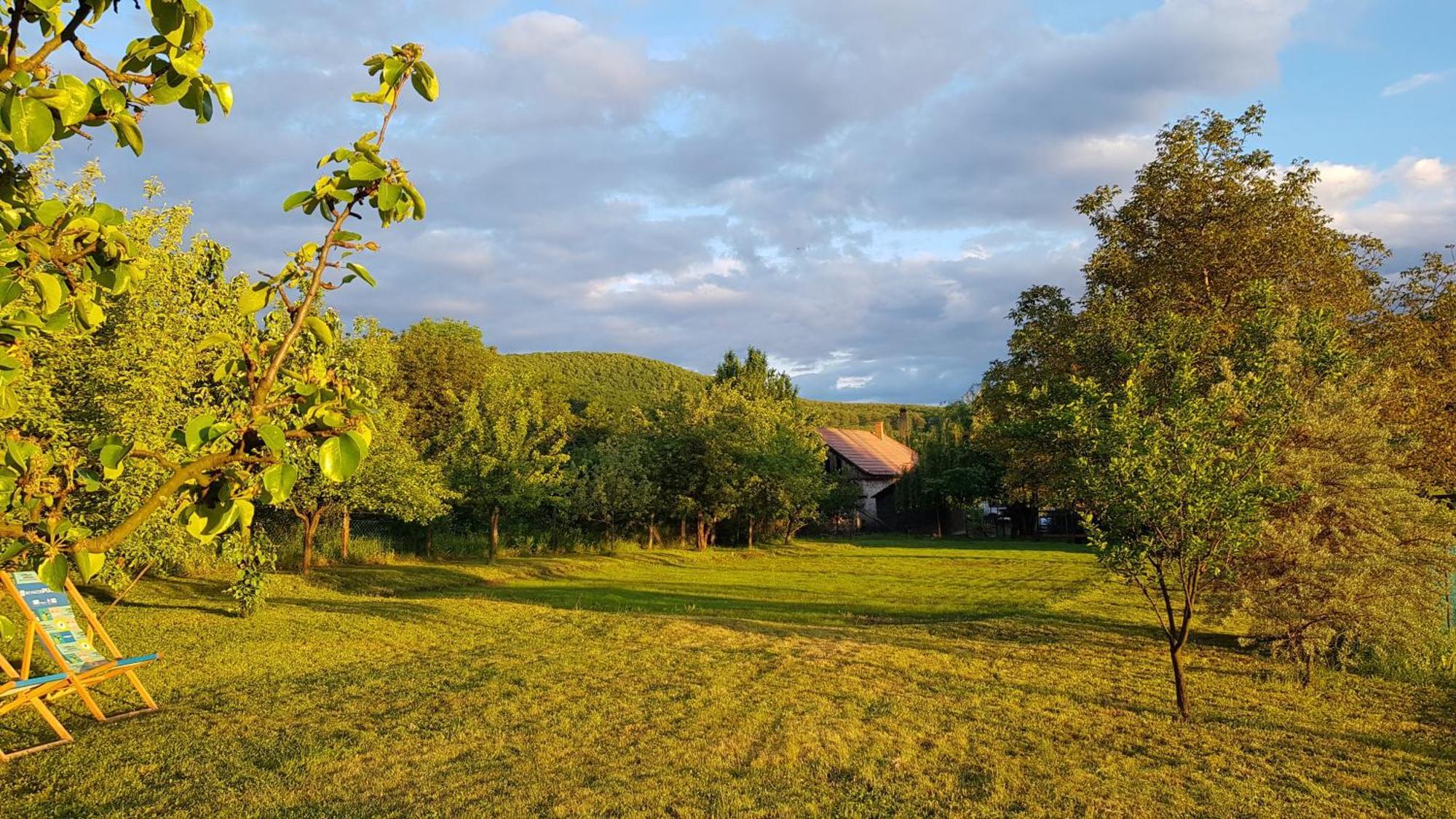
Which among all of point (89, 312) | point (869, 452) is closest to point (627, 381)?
point (869, 452)

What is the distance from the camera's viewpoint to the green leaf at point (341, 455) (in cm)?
150

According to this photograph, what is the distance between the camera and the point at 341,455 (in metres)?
1.53

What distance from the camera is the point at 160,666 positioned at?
374 inches

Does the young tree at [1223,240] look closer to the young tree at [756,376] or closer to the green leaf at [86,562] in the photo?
the green leaf at [86,562]

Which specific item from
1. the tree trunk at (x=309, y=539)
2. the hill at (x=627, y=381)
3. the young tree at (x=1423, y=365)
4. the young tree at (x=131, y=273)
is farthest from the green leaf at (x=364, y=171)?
the hill at (x=627, y=381)

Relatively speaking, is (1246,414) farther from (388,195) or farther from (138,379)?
(138,379)

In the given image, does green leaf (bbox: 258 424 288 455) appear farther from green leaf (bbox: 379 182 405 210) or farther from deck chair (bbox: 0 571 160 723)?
deck chair (bbox: 0 571 160 723)

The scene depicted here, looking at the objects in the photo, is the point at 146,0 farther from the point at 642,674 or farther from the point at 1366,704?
the point at 1366,704

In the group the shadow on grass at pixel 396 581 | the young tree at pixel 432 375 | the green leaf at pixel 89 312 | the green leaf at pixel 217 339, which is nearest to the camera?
the green leaf at pixel 217 339

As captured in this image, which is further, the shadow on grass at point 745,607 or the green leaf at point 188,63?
the shadow on grass at point 745,607

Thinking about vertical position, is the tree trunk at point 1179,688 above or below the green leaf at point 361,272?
below

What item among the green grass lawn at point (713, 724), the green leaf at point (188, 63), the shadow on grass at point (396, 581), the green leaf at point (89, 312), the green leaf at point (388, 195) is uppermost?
the green leaf at point (188, 63)

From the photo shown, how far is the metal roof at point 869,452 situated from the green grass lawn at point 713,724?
1385 inches

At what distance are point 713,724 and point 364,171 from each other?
6792 mm
